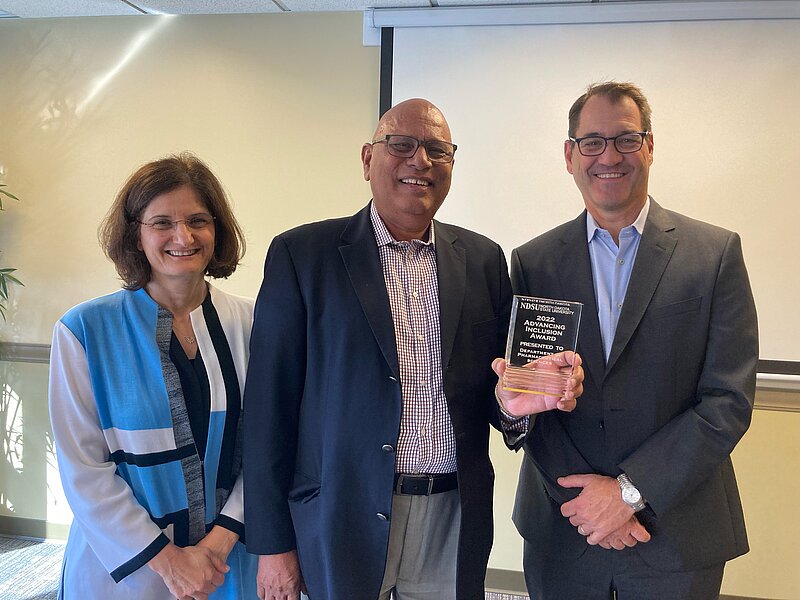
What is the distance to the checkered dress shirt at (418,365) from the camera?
1540mm

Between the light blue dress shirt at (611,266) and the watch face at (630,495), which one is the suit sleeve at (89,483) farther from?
the light blue dress shirt at (611,266)

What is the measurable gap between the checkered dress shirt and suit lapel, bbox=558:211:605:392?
15.3 inches

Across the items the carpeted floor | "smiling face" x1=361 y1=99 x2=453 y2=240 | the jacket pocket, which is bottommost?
the carpeted floor

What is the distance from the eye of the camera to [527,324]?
1.50 m

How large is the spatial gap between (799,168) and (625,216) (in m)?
1.95

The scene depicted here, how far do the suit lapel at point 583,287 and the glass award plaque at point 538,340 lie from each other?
8.6 inches

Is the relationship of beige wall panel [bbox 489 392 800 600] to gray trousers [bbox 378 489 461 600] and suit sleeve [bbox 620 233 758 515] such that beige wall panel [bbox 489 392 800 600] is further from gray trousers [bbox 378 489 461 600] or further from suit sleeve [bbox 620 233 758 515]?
gray trousers [bbox 378 489 461 600]

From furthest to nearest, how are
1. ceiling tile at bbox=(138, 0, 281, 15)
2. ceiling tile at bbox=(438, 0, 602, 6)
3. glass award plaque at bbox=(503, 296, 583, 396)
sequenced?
ceiling tile at bbox=(138, 0, 281, 15) → ceiling tile at bbox=(438, 0, 602, 6) → glass award plaque at bbox=(503, 296, 583, 396)

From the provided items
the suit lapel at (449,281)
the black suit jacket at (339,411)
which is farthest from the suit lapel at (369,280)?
the suit lapel at (449,281)

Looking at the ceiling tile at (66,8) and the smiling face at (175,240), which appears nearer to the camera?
the smiling face at (175,240)

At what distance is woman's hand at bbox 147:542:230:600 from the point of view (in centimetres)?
156

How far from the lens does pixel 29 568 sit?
351 cm

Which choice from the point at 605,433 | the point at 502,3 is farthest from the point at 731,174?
the point at 605,433

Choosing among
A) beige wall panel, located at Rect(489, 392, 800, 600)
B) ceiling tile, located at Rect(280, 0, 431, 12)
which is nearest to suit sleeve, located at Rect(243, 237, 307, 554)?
ceiling tile, located at Rect(280, 0, 431, 12)
